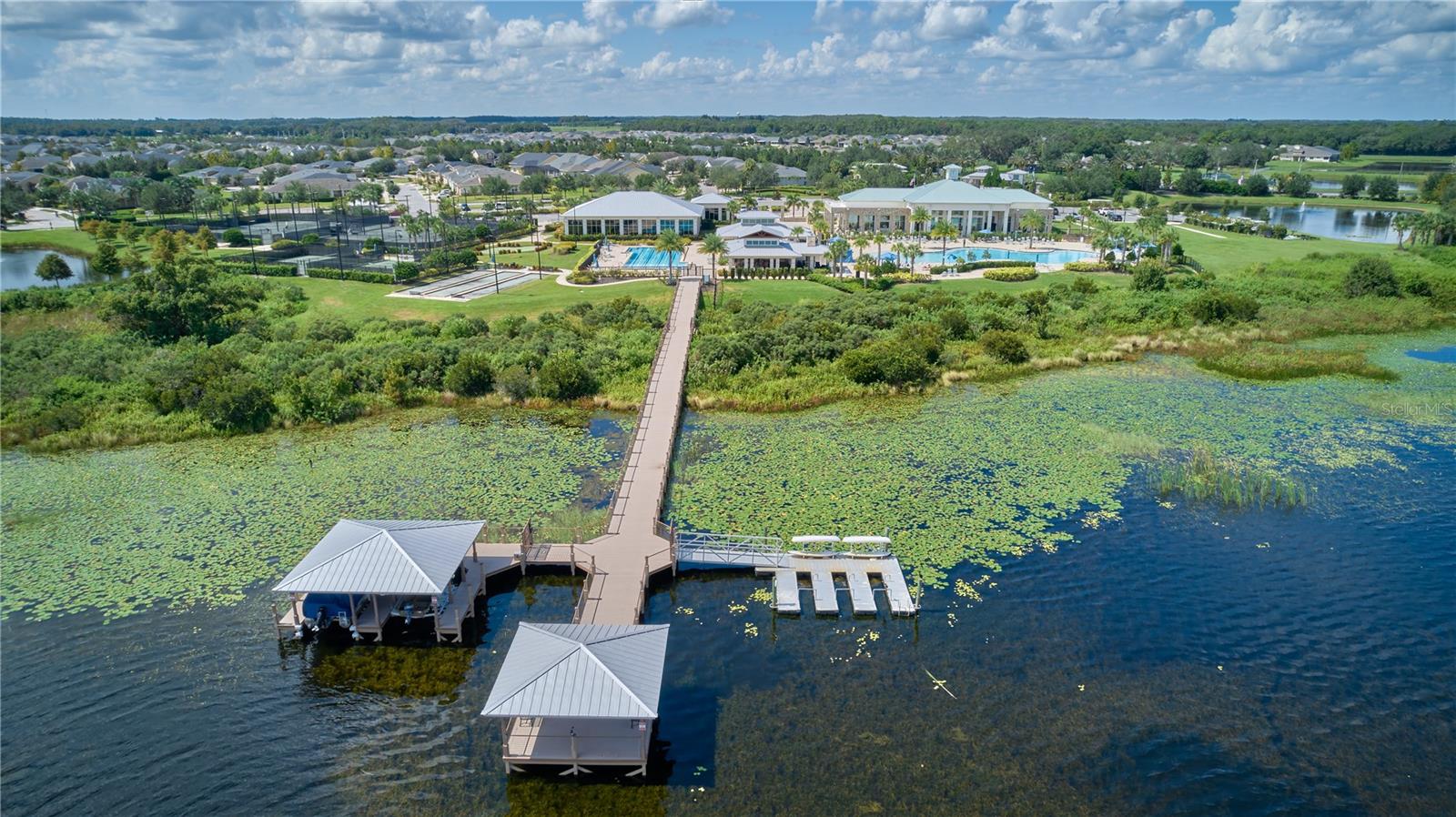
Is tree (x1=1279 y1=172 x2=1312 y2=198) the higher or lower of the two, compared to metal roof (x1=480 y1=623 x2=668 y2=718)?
higher

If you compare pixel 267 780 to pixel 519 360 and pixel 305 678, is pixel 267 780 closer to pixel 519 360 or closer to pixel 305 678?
pixel 305 678

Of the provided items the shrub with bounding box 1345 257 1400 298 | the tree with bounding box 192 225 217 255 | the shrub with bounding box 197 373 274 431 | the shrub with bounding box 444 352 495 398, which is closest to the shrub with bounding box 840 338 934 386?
the shrub with bounding box 444 352 495 398

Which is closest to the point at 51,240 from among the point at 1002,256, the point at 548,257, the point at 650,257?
the point at 548,257

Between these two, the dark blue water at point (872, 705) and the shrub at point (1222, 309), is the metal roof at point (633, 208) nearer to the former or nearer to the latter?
the shrub at point (1222, 309)

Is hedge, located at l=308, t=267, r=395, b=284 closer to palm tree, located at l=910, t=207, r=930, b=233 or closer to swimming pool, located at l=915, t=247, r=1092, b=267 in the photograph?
swimming pool, located at l=915, t=247, r=1092, b=267

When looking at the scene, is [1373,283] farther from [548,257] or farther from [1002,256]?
[548,257]
